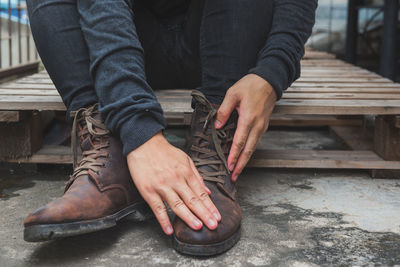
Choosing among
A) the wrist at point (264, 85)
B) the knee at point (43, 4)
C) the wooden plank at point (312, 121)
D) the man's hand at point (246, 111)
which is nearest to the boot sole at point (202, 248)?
the man's hand at point (246, 111)

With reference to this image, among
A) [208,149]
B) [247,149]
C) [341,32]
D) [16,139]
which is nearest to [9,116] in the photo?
[16,139]

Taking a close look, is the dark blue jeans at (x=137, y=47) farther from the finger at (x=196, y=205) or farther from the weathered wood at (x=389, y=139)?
the weathered wood at (x=389, y=139)

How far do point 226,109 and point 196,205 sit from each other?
1.08ft

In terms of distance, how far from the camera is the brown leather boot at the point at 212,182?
109 centimetres

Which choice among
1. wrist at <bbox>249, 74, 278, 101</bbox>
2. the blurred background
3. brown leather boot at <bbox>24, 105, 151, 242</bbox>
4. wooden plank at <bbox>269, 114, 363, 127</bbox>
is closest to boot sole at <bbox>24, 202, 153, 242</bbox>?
brown leather boot at <bbox>24, 105, 151, 242</bbox>

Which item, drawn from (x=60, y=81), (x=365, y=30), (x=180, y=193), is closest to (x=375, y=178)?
(x=180, y=193)

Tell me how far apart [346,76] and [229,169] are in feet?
4.03

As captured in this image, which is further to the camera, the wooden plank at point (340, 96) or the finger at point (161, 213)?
the wooden plank at point (340, 96)

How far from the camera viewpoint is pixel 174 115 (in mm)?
2607

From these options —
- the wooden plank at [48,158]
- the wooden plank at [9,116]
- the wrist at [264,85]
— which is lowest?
the wooden plank at [48,158]

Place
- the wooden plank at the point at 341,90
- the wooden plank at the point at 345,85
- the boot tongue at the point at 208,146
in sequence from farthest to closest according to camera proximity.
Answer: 1. the wooden plank at the point at 345,85
2. the wooden plank at the point at 341,90
3. the boot tongue at the point at 208,146

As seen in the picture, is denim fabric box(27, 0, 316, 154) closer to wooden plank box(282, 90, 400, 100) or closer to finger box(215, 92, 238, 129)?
finger box(215, 92, 238, 129)

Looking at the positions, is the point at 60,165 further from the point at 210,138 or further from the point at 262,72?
the point at 262,72

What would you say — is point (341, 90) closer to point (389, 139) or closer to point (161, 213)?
point (389, 139)
